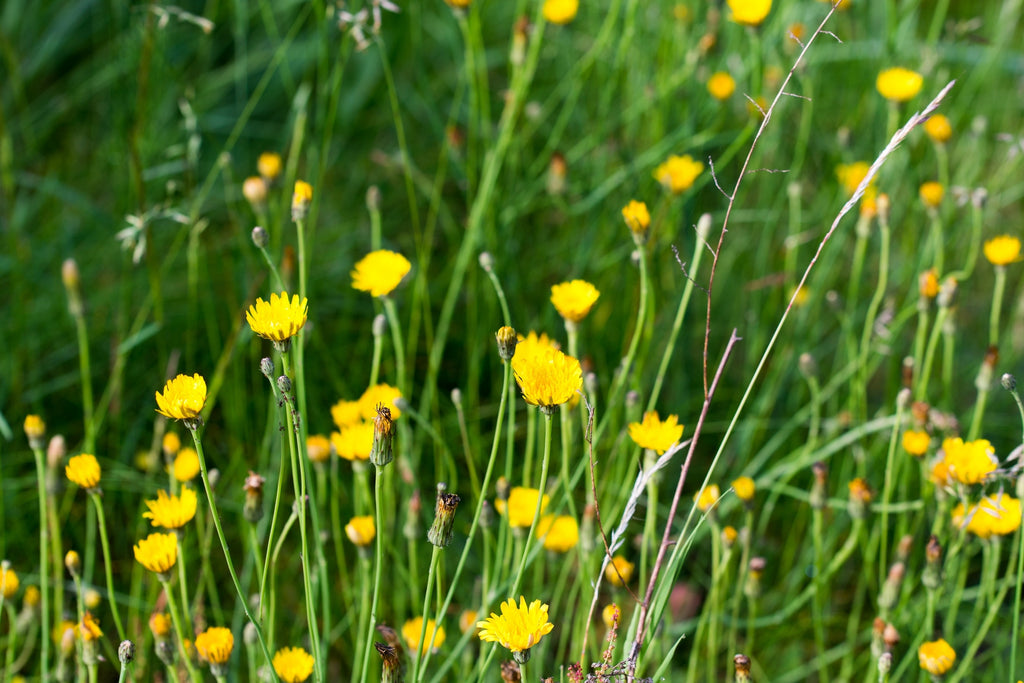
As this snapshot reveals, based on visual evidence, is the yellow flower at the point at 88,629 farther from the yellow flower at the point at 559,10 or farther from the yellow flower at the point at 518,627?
the yellow flower at the point at 559,10

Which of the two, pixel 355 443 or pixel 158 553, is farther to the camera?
pixel 355 443

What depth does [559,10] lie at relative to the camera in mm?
1696

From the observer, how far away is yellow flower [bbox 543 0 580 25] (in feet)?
5.50

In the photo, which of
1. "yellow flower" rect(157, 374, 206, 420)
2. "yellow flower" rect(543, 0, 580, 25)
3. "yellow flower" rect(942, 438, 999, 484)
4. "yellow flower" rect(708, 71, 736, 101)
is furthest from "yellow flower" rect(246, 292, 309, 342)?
"yellow flower" rect(708, 71, 736, 101)

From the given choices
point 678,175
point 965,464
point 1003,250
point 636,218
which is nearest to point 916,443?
point 965,464

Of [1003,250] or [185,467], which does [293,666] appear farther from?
[1003,250]

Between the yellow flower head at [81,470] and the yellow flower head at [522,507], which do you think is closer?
the yellow flower head at [81,470]

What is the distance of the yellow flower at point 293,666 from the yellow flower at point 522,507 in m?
0.28

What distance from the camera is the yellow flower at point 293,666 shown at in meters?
1.02

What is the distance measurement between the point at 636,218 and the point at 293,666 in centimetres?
66

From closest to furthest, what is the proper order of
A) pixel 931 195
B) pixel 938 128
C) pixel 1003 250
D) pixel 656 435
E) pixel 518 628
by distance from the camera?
pixel 518 628 → pixel 656 435 → pixel 1003 250 → pixel 931 195 → pixel 938 128

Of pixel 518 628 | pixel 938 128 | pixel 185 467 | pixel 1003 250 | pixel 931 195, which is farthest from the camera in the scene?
pixel 938 128

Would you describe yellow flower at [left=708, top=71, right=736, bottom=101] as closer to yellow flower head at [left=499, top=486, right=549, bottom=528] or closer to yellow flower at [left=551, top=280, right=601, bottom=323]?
yellow flower at [left=551, top=280, right=601, bottom=323]

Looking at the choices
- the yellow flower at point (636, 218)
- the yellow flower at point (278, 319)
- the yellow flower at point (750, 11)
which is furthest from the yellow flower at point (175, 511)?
the yellow flower at point (750, 11)
